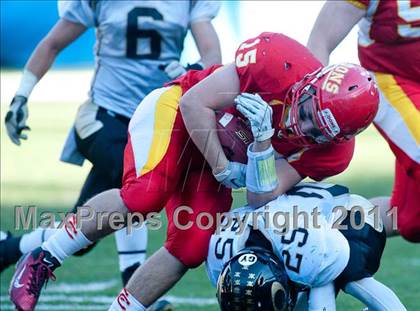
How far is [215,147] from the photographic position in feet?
11.5

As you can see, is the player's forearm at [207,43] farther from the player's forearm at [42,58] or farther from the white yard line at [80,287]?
the white yard line at [80,287]

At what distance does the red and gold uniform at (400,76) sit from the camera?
389 cm

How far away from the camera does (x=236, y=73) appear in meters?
3.56

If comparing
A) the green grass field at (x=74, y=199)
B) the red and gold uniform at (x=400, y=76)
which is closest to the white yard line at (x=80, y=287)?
the green grass field at (x=74, y=199)

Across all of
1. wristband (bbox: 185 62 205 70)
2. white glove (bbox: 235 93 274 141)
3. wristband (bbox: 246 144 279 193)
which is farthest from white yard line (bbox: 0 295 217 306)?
white glove (bbox: 235 93 274 141)

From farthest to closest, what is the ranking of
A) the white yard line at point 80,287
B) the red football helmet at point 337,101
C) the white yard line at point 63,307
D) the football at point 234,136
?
the white yard line at point 80,287 < the white yard line at point 63,307 < the football at point 234,136 < the red football helmet at point 337,101

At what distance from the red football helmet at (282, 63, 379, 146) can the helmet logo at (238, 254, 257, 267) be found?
0.48 meters

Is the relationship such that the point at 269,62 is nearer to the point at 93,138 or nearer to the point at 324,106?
the point at 324,106

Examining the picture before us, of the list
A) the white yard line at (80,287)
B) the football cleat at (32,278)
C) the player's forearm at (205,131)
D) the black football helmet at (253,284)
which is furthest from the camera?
the white yard line at (80,287)

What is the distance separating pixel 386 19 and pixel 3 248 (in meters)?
1.97

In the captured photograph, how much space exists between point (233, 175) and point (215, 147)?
11 centimetres

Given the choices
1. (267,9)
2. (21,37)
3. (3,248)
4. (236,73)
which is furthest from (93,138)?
(21,37)

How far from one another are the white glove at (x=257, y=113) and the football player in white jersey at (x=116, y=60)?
1.10 m

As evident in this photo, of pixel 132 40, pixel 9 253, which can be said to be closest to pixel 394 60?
pixel 132 40
